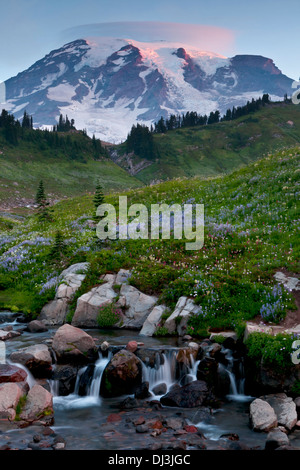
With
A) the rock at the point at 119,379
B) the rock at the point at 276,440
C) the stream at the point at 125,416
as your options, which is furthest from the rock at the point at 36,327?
the rock at the point at 276,440

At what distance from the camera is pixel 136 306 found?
53.5ft

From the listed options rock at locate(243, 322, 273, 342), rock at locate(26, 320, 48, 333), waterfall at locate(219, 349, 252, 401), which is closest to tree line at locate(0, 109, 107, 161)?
rock at locate(26, 320, 48, 333)

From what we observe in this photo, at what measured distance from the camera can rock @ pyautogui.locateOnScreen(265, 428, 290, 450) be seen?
7793 mm

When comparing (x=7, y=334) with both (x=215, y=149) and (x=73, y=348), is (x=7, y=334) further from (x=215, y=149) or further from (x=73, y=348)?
(x=215, y=149)

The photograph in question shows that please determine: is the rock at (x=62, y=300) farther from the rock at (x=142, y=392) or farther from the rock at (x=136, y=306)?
the rock at (x=142, y=392)

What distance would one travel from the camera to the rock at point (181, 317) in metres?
14.4

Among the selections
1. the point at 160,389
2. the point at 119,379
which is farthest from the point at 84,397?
the point at 160,389

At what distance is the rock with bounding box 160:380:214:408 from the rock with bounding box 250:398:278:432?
1444mm

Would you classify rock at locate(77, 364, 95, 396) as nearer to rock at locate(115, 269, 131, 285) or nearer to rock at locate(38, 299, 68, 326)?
rock at locate(38, 299, 68, 326)
